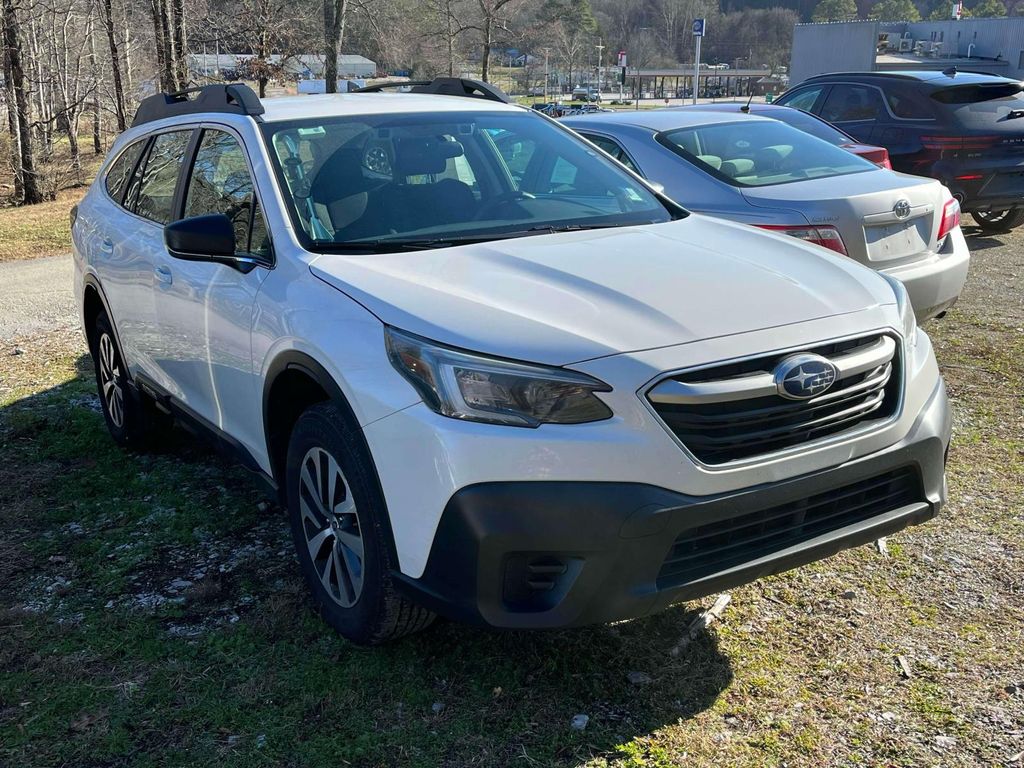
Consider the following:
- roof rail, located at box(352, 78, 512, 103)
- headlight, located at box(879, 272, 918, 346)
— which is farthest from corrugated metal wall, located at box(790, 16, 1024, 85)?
headlight, located at box(879, 272, 918, 346)

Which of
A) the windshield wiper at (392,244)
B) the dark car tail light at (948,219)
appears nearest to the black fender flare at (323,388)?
the windshield wiper at (392,244)

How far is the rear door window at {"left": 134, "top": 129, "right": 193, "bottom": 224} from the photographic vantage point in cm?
442

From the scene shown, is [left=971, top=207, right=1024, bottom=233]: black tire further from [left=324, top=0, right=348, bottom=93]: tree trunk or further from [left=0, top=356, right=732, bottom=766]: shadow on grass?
[left=324, top=0, right=348, bottom=93]: tree trunk

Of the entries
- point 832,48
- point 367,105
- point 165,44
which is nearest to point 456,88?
point 367,105

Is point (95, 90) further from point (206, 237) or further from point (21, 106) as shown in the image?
point (206, 237)

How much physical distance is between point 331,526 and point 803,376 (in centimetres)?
154

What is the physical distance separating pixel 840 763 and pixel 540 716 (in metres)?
0.84

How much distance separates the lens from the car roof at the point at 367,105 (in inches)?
158

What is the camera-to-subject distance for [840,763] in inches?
107

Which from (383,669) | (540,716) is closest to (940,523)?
(540,716)

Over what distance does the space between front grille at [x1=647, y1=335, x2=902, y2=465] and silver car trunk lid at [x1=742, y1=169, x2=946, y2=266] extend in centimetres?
279

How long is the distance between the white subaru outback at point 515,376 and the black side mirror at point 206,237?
1 centimetres

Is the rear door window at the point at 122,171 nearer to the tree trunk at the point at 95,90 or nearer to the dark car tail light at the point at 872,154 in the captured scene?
the dark car tail light at the point at 872,154

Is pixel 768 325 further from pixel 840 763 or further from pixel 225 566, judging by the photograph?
pixel 225 566
